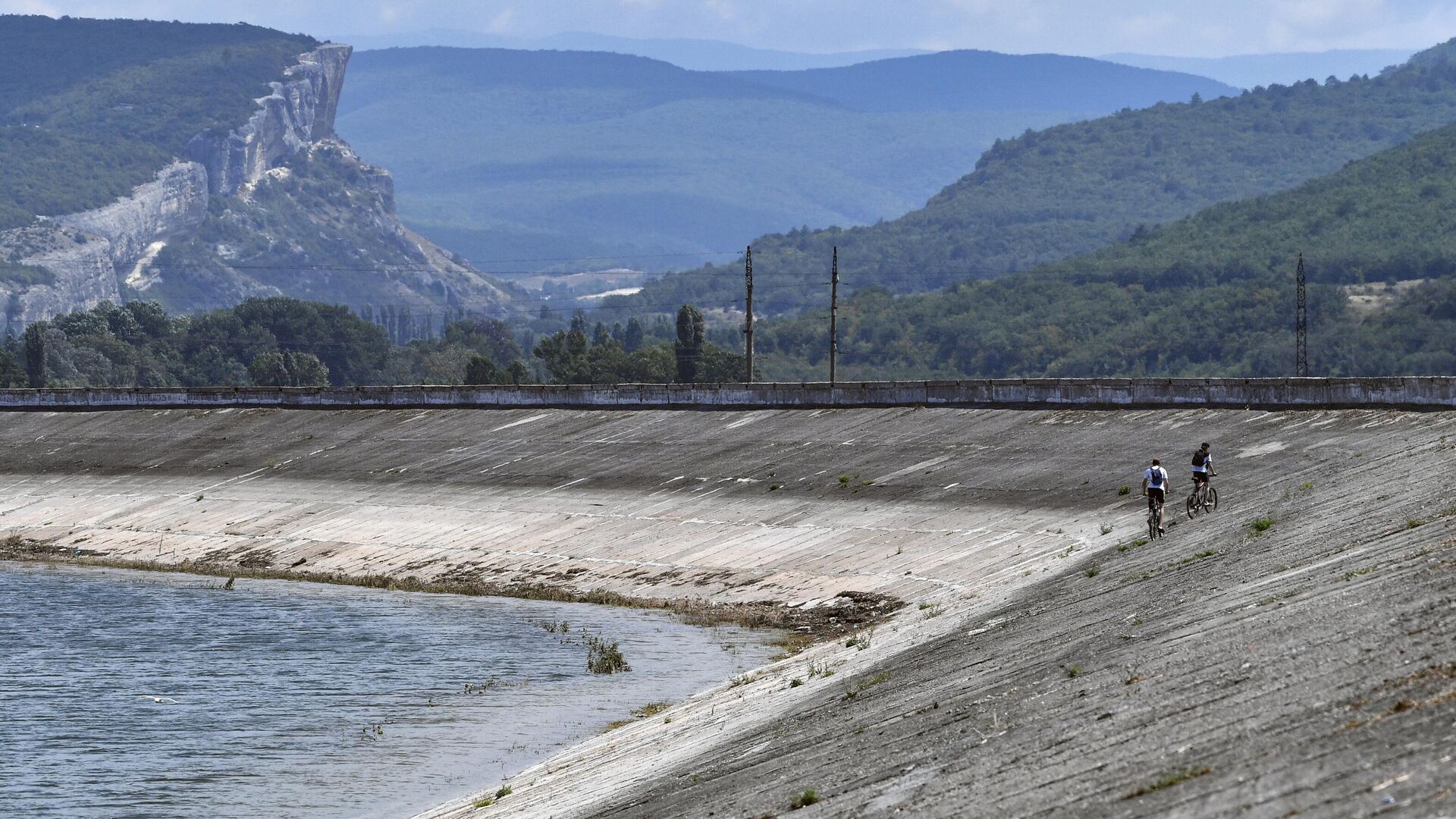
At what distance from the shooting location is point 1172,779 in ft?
56.1

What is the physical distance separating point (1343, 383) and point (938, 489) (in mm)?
14205

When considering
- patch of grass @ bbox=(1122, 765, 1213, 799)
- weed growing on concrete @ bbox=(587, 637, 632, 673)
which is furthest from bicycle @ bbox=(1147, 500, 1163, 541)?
patch of grass @ bbox=(1122, 765, 1213, 799)

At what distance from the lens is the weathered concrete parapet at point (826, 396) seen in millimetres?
62656

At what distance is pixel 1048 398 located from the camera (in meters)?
73.1

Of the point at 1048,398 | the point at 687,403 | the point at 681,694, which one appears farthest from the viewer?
the point at 687,403

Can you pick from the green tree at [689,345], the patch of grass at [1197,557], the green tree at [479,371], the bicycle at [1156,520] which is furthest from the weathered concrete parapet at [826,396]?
the green tree at [689,345]

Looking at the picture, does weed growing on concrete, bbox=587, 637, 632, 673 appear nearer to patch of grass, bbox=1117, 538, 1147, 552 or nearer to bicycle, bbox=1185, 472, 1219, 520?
patch of grass, bbox=1117, 538, 1147, 552

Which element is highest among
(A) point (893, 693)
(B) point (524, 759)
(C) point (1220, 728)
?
(C) point (1220, 728)

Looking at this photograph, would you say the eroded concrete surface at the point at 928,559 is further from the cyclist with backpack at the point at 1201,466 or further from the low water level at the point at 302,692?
the low water level at the point at 302,692

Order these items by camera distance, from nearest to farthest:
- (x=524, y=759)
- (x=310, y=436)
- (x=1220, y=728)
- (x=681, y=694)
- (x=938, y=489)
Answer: (x=1220, y=728)
(x=524, y=759)
(x=681, y=694)
(x=938, y=489)
(x=310, y=436)

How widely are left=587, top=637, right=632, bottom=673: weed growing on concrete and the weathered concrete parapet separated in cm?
2959

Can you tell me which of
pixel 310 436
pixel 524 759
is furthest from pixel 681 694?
pixel 310 436

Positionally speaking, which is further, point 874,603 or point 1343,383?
point 1343,383

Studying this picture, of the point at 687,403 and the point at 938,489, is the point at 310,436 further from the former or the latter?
the point at 938,489
